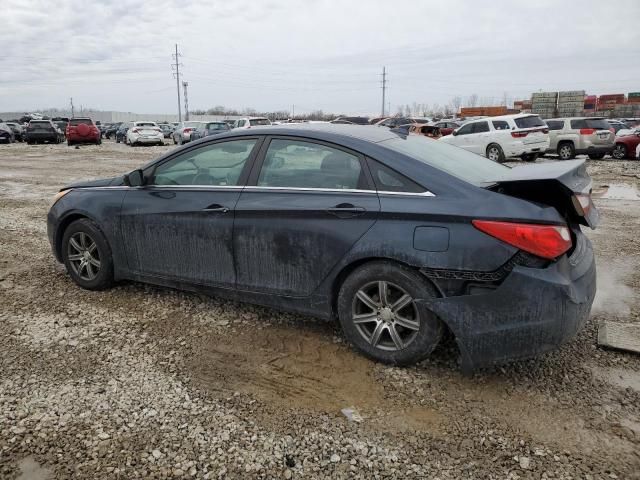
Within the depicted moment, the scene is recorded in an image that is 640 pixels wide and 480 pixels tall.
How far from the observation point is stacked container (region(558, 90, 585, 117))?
5509 cm

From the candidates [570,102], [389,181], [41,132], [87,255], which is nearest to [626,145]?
[389,181]

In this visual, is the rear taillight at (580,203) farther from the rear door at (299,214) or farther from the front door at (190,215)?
the front door at (190,215)

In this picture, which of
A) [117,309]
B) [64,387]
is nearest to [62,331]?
[117,309]

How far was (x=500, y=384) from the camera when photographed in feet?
10.3

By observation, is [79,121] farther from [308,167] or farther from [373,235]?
[373,235]

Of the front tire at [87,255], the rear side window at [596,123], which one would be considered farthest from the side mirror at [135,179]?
the rear side window at [596,123]

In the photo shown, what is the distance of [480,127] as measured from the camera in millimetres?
18109

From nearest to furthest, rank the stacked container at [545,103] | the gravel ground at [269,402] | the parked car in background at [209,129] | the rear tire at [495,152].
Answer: the gravel ground at [269,402], the rear tire at [495,152], the parked car in background at [209,129], the stacked container at [545,103]

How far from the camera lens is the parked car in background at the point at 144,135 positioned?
94.7ft

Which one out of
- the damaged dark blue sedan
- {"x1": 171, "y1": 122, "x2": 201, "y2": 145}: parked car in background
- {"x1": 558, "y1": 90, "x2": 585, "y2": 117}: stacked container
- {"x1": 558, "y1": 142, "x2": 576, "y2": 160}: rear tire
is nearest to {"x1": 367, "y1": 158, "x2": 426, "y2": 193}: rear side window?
the damaged dark blue sedan

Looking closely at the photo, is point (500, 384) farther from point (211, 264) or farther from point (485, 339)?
point (211, 264)

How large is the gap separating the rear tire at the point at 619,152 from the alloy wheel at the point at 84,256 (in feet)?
67.6

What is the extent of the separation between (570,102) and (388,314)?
201 feet

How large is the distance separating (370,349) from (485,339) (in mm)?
755
